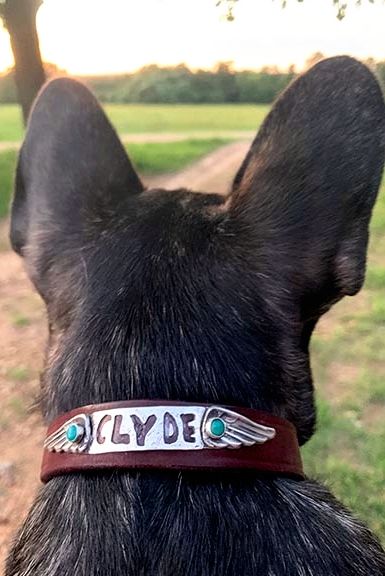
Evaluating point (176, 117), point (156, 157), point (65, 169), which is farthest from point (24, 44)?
point (176, 117)

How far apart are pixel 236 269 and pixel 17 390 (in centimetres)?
379

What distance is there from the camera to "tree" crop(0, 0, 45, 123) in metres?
9.19

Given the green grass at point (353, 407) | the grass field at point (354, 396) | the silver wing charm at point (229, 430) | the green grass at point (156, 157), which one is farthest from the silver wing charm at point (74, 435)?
the green grass at point (156, 157)

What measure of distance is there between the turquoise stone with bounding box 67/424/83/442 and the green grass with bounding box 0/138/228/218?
30.4 feet

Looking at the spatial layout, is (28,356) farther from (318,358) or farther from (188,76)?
(188,76)

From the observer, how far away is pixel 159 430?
1.52m

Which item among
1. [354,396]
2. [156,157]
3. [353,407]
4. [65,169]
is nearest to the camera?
[65,169]

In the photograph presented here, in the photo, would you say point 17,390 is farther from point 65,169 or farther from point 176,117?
point 176,117

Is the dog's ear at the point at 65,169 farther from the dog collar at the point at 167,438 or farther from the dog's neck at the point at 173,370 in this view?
the dog collar at the point at 167,438

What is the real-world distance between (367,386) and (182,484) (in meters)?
3.63

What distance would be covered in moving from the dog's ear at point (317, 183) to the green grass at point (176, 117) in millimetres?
18070

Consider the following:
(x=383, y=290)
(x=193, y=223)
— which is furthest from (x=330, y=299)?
(x=383, y=290)

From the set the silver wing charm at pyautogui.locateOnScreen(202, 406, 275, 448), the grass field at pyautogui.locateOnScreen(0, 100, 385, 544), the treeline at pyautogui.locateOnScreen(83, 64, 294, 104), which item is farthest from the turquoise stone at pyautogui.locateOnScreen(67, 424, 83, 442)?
the treeline at pyautogui.locateOnScreen(83, 64, 294, 104)

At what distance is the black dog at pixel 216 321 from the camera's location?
1612 millimetres
